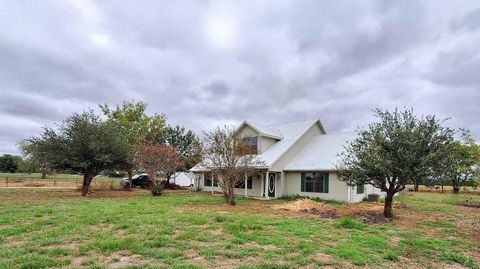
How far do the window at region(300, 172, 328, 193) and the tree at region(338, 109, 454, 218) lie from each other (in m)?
6.92

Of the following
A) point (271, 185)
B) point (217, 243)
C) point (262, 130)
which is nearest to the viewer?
point (217, 243)

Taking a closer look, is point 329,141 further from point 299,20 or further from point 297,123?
point 299,20

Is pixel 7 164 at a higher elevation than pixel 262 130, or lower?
lower

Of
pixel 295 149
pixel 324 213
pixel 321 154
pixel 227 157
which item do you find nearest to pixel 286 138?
pixel 295 149

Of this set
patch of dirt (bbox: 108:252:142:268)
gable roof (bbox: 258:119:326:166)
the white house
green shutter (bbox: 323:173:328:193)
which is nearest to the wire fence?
the white house

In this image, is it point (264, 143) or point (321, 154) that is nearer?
point (321, 154)

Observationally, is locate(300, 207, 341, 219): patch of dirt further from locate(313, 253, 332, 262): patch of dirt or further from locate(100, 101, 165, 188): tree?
locate(100, 101, 165, 188): tree

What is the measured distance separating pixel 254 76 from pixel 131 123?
677 inches

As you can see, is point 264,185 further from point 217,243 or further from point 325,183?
point 217,243

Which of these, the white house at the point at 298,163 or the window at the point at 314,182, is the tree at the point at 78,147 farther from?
the window at the point at 314,182

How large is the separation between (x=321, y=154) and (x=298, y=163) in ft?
5.66

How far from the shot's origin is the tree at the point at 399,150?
13211 mm

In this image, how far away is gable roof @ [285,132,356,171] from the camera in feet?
71.1

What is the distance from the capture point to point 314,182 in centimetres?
2211
